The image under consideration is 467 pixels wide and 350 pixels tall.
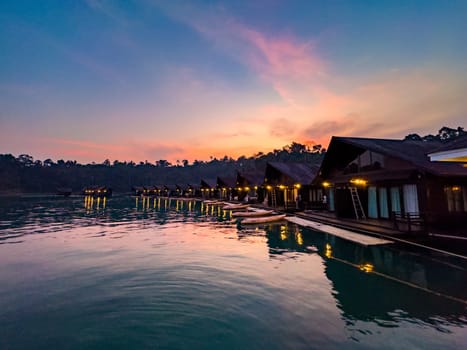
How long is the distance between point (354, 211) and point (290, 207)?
9.19 m

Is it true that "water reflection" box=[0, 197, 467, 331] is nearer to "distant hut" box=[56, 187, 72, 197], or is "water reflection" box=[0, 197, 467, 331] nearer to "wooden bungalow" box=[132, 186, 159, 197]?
"wooden bungalow" box=[132, 186, 159, 197]

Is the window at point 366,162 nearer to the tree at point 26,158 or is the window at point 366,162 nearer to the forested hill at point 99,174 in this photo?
the forested hill at point 99,174

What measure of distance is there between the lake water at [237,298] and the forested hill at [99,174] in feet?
306

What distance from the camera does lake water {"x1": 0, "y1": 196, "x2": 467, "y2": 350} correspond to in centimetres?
537

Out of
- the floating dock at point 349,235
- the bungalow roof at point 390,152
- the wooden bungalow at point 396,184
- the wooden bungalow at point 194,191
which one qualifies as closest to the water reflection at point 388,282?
the floating dock at point 349,235

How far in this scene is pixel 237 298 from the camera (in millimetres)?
7410

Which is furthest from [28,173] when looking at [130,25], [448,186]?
[448,186]

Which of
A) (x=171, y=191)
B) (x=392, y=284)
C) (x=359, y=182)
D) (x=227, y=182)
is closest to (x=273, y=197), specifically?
(x=359, y=182)

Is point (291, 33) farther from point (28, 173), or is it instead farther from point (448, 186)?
point (28, 173)

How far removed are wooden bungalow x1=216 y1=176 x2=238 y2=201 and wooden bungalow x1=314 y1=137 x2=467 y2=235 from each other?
3001cm

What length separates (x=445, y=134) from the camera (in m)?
57.1

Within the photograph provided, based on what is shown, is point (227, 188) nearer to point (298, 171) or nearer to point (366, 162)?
point (298, 171)

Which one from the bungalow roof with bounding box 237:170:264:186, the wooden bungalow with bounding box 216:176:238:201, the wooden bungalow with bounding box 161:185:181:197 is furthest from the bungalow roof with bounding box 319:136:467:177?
the wooden bungalow with bounding box 161:185:181:197

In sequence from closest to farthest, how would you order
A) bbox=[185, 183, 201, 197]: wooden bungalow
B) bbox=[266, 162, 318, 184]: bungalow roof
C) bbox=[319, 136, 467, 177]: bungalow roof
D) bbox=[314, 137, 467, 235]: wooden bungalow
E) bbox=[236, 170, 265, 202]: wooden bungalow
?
bbox=[319, 136, 467, 177]: bungalow roof < bbox=[314, 137, 467, 235]: wooden bungalow < bbox=[266, 162, 318, 184]: bungalow roof < bbox=[236, 170, 265, 202]: wooden bungalow < bbox=[185, 183, 201, 197]: wooden bungalow
